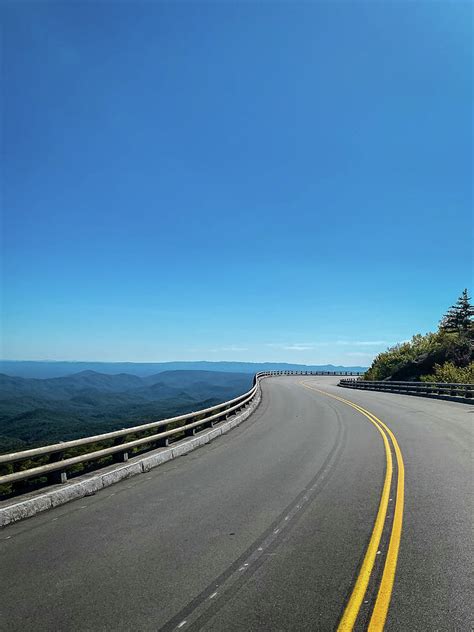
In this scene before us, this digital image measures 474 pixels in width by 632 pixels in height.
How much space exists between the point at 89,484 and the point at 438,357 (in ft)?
127

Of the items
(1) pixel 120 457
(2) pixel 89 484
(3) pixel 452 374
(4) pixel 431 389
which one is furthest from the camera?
(3) pixel 452 374

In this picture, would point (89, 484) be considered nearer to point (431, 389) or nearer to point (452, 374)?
point (431, 389)

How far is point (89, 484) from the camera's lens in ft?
26.5

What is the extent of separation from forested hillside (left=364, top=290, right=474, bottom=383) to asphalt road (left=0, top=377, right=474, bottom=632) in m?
28.4

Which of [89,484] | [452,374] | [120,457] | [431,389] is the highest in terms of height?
[452,374]

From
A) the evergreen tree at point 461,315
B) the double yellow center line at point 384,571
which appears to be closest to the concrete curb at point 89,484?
the double yellow center line at point 384,571

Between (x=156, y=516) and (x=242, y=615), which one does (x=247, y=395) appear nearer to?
(x=156, y=516)

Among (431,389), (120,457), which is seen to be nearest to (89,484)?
(120,457)

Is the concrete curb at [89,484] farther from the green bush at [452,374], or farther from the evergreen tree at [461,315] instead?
the evergreen tree at [461,315]

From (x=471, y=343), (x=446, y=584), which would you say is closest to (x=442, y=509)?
(x=446, y=584)

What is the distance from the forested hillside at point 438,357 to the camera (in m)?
36.1

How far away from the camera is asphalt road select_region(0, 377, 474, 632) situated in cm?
390

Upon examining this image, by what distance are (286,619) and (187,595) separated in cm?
98

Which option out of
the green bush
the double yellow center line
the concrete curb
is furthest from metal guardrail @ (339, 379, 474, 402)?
the double yellow center line
